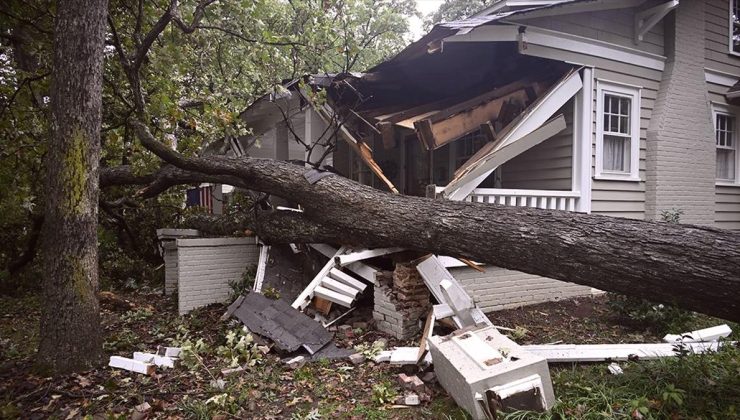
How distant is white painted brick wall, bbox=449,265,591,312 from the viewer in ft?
20.5

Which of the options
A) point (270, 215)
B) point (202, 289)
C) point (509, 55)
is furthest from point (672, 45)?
point (202, 289)

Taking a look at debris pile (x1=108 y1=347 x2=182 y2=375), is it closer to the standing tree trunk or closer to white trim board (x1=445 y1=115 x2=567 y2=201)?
the standing tree trunk

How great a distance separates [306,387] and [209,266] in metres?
3.59

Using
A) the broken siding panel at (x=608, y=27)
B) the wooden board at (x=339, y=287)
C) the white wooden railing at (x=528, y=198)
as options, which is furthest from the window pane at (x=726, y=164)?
the wooden board at (x=339, y=287)

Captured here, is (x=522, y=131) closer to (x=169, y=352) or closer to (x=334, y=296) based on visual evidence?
(x=334, y=296)

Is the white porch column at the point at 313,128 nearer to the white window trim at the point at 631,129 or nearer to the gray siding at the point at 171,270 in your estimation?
the gray siding at the point at 171,270

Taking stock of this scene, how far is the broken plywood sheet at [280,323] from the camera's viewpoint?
4.93 meters

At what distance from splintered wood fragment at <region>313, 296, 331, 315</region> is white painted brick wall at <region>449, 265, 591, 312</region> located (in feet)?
5.59

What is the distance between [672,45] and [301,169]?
7433 millimetres

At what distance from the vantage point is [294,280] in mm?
6754

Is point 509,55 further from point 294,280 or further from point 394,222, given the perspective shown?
point 294,280

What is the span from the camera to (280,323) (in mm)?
5262

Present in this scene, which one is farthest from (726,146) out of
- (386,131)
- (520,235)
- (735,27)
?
(520,235)

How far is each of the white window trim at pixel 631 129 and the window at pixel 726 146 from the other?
291 centimetres
